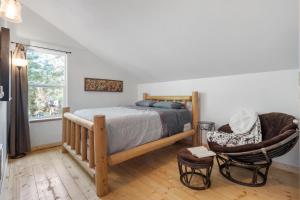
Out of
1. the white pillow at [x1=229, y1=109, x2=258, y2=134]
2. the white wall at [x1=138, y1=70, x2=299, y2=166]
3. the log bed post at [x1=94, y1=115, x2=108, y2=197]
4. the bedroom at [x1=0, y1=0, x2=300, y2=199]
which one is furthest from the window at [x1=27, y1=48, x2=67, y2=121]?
the white pillow at [x1=229, y1=109, x2=258, y2=134]

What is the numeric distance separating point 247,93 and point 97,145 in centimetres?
260

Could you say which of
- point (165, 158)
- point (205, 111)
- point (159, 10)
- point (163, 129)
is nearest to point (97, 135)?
point (163, 129)

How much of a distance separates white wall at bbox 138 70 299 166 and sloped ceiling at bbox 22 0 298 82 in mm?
157

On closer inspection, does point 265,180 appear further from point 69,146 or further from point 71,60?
point 71,60

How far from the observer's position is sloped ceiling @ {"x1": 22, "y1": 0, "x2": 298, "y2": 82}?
70.8 inches

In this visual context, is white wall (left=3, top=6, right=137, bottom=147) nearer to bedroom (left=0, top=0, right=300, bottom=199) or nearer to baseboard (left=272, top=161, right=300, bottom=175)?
bedroom (left=0, top=0, right=300, bottom=199)

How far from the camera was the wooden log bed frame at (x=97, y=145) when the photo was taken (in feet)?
5.76

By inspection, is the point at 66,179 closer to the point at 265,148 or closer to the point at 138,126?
the point at 138,126

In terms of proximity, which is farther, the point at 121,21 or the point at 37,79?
the point at 37,79

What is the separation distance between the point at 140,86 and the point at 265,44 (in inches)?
135

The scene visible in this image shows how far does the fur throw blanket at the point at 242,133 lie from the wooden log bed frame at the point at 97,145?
756mm

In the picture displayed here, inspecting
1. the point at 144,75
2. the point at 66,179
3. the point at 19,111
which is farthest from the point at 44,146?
the point at 144,75

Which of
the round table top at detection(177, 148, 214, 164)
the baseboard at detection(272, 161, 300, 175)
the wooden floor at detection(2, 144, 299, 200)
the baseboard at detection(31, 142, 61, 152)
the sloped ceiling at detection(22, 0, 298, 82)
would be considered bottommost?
the wooden floor at detection(2, 144, 299, 200)

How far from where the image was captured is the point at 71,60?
365 cm
